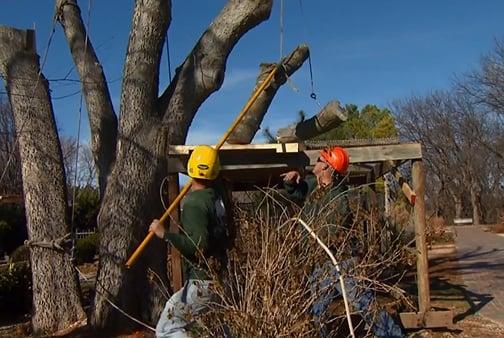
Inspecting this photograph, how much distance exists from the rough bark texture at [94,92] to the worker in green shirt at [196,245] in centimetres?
396

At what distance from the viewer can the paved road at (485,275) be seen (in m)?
9.96

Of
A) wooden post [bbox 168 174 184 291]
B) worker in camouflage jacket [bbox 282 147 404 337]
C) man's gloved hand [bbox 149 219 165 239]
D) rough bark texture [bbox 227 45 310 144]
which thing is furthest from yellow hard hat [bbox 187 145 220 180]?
rough bark texture [bbox 227 45 310 144]

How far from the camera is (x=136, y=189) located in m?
8.01

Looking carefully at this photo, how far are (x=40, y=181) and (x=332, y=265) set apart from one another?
502 cm

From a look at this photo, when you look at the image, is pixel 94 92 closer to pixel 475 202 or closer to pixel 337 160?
Answer: pixel 337 160

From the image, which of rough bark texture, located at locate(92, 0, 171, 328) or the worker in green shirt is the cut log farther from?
the worker in green shirt

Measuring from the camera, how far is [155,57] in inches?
335

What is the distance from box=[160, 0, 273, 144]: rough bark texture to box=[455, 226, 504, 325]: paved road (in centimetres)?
481

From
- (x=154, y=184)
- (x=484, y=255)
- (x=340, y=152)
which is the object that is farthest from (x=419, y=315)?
(x=484, y=255)

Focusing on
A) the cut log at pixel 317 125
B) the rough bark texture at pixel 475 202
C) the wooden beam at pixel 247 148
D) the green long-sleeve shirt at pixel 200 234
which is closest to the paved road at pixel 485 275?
the cut log at pixel 317 125

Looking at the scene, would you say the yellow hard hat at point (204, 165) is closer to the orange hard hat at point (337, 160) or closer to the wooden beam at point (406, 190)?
the orange hard hat at point (337, 160)

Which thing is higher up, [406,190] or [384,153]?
[384,153]

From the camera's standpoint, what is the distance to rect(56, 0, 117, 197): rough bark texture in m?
8.89

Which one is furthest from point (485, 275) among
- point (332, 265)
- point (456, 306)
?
point (332, 265)
